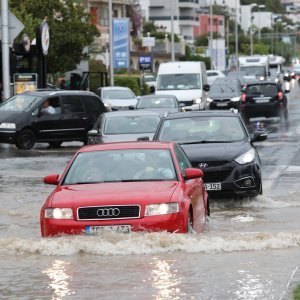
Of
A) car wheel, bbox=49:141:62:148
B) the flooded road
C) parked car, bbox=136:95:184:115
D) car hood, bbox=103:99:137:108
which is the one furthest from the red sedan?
car hood, bbox=103:99:137:108

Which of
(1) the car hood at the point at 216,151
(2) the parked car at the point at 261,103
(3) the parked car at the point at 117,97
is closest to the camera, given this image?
(1) the car hood at the point at 216,151

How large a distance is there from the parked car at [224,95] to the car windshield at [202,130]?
33598 mm

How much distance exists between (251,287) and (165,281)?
0.84 m

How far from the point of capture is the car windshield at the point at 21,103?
33875 mm

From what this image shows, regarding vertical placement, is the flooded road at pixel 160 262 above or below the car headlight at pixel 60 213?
below

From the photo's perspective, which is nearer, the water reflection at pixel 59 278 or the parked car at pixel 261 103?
the water reflection at pixel 59 278

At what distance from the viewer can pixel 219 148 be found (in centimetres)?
1920

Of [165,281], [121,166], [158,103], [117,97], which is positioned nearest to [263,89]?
[117,97]

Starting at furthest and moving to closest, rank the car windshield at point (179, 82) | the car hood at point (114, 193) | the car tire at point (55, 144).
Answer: the car windshield at point (179, 82) < the car tire at point (55, 144) < the car hood at point (114, 193)

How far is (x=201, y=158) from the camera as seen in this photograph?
18.7m

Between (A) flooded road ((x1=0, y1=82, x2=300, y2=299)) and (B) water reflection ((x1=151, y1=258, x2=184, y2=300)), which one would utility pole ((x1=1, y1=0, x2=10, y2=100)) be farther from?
(B) water reflection ((x1=151, y1=258, x2=184, y2=300))

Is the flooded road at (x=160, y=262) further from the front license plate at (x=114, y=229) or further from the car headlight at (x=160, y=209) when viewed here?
the car headlight at (x=160, y=209)

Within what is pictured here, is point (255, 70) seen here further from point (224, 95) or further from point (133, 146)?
point (133, 146)

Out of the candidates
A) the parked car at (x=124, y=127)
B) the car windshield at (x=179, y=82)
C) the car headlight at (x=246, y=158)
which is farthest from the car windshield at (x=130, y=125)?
the car windshield at (x=179, y=82)
